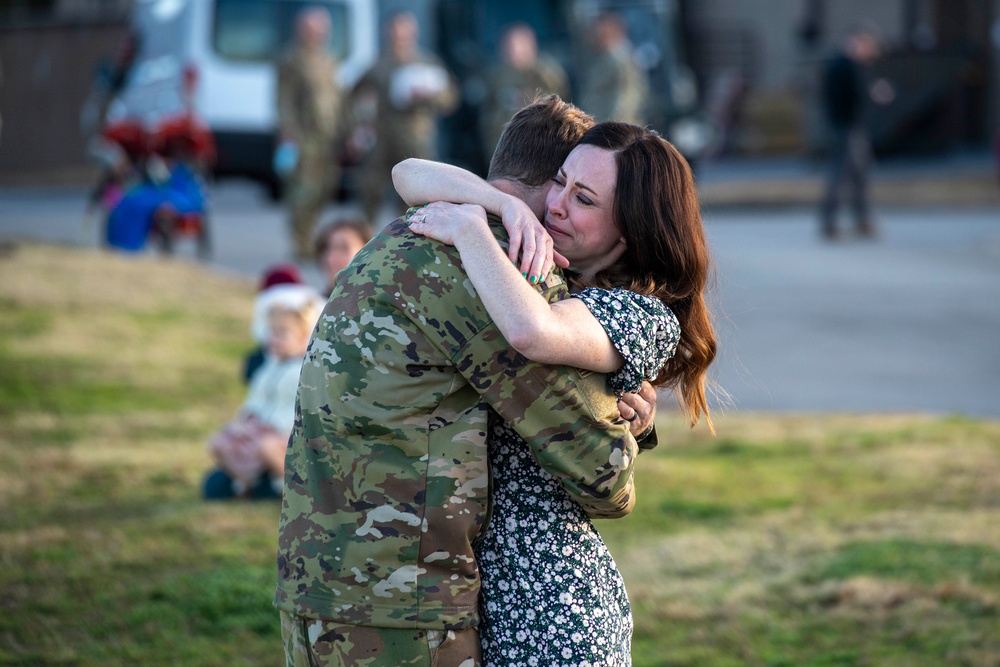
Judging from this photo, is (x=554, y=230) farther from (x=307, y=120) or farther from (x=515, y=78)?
(x=515, y=78)

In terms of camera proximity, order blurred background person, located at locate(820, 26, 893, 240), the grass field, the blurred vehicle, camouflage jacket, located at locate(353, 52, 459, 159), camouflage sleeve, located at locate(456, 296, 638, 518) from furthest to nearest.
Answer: the blurred vehicle → blurred background person, located at locate(820, 26, 893, 240) → camouflage jacket, located at locate(353, 52, 459, 159) → the grass field → camouflage sleeve, located at locate(456, 296, 638, 518)

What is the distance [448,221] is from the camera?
7.17ft

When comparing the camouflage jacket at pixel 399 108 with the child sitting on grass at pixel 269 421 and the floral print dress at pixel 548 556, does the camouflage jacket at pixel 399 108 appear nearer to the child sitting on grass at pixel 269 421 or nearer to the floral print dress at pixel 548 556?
the child sitting on grass at pixel 269 421

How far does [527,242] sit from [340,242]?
127 inches

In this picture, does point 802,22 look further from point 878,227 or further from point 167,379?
point 167,379

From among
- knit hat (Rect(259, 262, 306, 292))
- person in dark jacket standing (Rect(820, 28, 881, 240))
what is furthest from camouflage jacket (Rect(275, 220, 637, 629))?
person in dark jacket standing (Rect(820, 28, 881, 240))

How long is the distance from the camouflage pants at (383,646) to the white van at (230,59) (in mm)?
14488

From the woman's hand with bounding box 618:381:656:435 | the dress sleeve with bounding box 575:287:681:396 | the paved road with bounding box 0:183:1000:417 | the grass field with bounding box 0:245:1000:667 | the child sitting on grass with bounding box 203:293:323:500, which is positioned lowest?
the paved road with bounding box 0:183:1000:417

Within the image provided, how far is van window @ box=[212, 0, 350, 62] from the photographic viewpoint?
16.6m

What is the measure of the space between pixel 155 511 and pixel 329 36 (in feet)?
40.5

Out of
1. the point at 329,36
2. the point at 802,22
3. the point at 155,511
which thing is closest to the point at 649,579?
the point at 155,511

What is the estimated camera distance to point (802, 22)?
91.8 ft

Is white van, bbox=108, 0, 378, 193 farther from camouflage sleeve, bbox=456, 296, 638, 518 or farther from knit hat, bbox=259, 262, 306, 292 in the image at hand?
camouflage sleeve, bbox=456, 296, 638, 518

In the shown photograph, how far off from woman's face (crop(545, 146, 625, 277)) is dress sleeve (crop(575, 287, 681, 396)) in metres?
0.14
